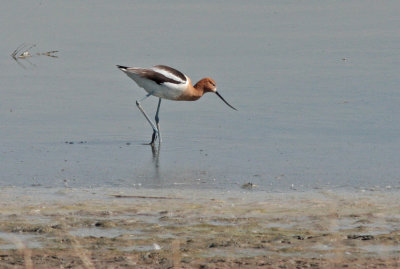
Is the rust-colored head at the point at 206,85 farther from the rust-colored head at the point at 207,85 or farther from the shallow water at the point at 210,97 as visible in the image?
the shallow water at the point at 210,97

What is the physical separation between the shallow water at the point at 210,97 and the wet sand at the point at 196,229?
598 millimetres

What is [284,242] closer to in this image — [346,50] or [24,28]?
[346,50]

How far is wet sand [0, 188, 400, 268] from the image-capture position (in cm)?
636

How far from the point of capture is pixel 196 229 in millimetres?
7246

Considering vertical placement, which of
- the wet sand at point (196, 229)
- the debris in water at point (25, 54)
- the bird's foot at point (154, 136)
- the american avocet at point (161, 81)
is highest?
the debris in water at point (25, 54)

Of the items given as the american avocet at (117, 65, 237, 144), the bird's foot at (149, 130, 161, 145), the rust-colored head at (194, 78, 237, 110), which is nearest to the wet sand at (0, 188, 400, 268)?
the bird's foot at (149, 130, 161, 145)

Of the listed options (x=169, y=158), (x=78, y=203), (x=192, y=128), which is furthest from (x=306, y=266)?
(x=192, y=128)

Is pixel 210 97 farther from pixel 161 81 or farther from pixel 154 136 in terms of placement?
pixel 154 136

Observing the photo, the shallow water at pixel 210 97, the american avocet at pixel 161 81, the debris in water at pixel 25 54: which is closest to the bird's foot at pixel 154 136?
the shallow water at pixel 210 97

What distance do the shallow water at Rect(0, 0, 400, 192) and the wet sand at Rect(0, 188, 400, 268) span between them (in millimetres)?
598

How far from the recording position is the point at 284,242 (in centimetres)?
681

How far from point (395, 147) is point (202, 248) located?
4.39 meters

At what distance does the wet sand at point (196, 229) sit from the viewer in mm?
6359

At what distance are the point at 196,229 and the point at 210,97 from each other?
666 cm
